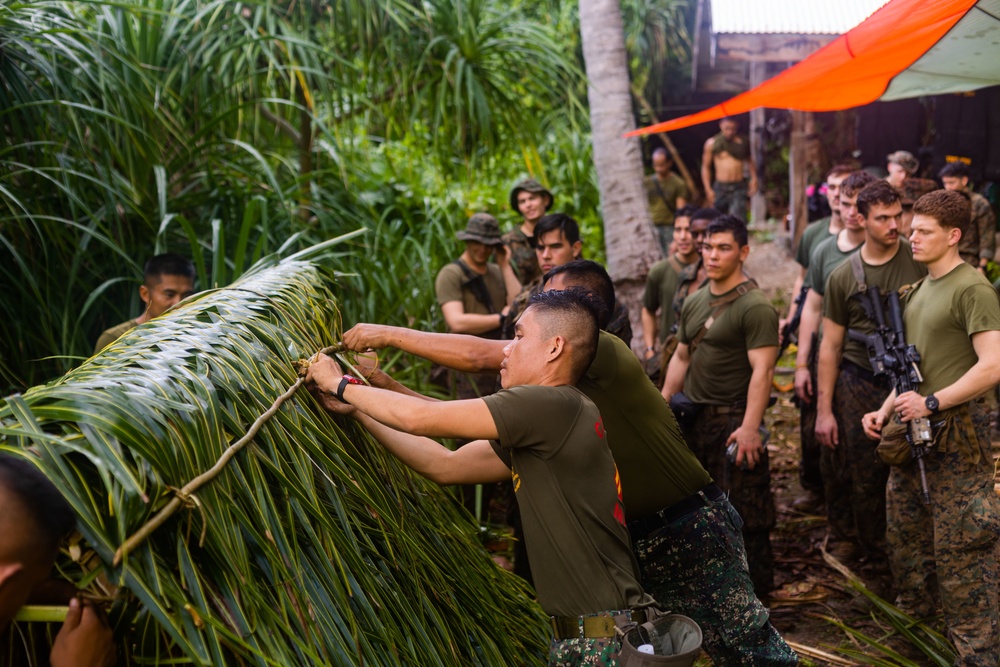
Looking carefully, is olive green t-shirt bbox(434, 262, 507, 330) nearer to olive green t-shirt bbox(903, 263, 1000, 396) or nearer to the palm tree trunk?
the palm tree trunk

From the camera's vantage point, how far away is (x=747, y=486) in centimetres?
398

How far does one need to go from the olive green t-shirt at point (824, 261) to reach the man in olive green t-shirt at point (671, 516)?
A: 7.22 feet

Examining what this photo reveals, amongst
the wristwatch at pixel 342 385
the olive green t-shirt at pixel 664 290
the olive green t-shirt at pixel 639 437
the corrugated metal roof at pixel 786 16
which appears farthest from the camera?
the corrugated metal roof at pixel 786 16

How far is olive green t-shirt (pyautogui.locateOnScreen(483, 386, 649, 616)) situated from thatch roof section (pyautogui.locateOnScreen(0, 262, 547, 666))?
0.95 feet

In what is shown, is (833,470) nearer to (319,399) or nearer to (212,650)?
(319,399)

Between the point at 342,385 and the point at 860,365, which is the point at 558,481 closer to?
the point at 342,385

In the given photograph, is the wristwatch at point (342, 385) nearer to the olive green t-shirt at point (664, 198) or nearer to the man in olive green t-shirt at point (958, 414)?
the man in olive green t-shirt at point (958, 414)

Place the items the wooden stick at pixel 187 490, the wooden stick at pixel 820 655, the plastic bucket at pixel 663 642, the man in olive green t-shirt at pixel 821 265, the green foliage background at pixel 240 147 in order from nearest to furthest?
the wooden stick at pixel 187 490 < the plastic bucket at pixel 663 642 < the wooden stick at pixel 820 655 < the green foliage background at pixel 240 147 < the man in olive green t-shirt at pixel 821 265

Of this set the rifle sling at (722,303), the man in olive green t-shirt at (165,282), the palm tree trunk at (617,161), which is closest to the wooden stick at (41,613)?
the man in olive green t-shirt at (165,282)

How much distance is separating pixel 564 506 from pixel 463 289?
3.04 m

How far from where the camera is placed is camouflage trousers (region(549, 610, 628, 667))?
2.00m

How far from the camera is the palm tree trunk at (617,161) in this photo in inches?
235

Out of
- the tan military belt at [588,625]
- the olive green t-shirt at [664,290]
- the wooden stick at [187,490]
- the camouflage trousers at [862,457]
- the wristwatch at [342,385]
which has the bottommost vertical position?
the camouflage trousers at [862,457]

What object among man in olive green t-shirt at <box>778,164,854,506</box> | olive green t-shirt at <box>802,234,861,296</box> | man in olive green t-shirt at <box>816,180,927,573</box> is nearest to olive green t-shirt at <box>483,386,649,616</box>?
man in olive green t-shirt at <box>816,180,927,573</box>
